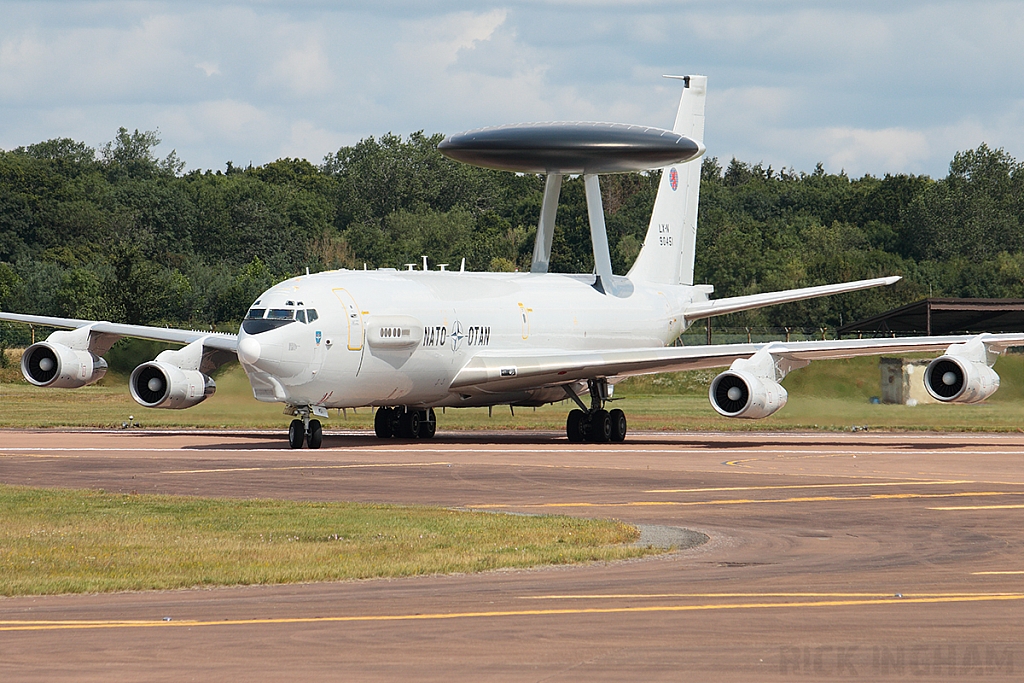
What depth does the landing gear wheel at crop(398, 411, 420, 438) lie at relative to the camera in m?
44.1

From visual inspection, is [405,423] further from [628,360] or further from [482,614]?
[482,614]

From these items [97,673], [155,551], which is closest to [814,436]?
[155,551]

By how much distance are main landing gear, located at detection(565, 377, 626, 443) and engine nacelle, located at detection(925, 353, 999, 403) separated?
8841 millimetres

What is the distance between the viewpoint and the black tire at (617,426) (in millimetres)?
43531

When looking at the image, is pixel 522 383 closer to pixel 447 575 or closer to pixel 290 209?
pixel 447 575

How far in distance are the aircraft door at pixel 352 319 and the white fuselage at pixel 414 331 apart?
2 centimetres

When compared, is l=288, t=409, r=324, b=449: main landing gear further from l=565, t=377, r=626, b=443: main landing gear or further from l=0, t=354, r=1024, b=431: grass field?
l=565, t=377, r=626, b=443: main landing gear

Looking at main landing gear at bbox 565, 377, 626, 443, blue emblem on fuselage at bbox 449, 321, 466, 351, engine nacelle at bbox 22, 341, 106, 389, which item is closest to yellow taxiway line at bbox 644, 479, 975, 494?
blue emblem on fuselage at bbox 449, 321, 466, 351

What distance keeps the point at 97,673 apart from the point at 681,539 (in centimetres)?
968

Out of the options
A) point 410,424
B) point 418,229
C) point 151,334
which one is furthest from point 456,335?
point 418,229

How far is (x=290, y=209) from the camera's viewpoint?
144 m

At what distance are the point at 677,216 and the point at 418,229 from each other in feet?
300

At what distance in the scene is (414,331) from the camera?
130 feet

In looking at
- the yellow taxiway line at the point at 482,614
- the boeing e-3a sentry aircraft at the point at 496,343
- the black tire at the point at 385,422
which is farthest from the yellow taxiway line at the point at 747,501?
the black tire at the point at 385,422
